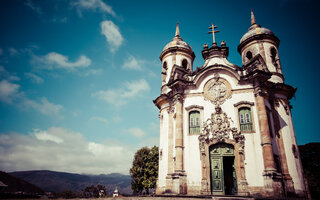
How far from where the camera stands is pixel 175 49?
75.9 ft

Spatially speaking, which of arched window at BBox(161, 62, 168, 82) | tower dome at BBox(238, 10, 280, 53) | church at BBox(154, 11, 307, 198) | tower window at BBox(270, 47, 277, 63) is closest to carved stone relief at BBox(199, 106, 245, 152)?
church at BBox(154, 11, 307, 198)

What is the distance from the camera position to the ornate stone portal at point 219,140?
1508 cm

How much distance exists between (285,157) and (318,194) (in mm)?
17809

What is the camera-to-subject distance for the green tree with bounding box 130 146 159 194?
2992 centimetres

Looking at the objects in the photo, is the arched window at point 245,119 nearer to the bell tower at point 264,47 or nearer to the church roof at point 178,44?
the bell tower at point 264,47

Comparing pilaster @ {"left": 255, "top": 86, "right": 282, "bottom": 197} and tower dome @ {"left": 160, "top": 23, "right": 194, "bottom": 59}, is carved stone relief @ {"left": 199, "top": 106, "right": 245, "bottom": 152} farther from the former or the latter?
tower dome @ {"left": 160, "top": 23, "right": 194, "bottom": 59}

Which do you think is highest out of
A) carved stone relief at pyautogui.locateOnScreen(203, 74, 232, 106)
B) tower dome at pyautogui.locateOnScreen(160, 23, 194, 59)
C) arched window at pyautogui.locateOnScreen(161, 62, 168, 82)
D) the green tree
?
tower dome at pyautogui.locateOnScreen(160, 23, 194, 59)

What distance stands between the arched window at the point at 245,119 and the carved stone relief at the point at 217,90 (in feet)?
5.58

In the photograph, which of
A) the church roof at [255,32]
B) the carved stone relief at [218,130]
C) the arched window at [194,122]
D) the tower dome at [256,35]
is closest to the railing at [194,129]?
the arched window at [194,122]

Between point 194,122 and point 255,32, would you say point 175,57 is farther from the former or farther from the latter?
point 255,32

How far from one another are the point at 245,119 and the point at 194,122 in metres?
4.18

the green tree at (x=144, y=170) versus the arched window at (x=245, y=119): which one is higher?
the arched window at (x=245, y=119)

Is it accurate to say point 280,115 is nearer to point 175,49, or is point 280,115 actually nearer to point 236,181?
point 236,181

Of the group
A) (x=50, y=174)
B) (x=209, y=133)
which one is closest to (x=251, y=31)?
(x=209, y=133)
